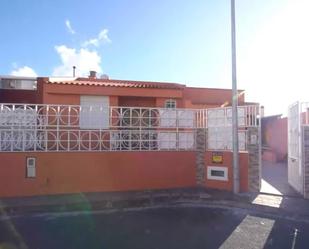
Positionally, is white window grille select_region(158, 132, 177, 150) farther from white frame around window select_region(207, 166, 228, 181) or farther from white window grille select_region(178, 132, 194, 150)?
white frame around window select_region(207, 166, 228, 181)

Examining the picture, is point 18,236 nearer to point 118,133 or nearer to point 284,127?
point 118,133

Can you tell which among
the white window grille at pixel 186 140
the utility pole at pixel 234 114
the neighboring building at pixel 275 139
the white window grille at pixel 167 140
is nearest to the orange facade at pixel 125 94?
the neighboring building at pixel 275 139

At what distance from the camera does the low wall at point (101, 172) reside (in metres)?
8.97

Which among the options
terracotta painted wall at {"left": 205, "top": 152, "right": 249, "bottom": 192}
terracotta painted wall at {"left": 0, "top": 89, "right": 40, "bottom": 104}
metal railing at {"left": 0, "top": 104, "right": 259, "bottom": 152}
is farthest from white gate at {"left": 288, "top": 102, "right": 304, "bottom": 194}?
terracotta painted wall at {"left": 0, "top": 89, "right": 40, "bottom": 104}

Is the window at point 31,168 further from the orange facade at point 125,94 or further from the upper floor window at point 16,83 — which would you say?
the upper floor window at point 16,83

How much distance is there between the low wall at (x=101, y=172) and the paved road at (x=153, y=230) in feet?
5.69

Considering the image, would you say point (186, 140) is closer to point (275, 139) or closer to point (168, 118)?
point (168, 118)

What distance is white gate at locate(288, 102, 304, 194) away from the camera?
891 cm

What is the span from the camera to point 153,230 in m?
6.39

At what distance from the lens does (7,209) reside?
7.95 m

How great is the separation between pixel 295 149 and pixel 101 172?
5.65 metres

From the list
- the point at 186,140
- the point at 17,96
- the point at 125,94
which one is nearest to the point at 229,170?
the point at 186,140

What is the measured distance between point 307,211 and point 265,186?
107 inches

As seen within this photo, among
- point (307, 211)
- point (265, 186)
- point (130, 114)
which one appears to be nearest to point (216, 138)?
point (265, 186)
